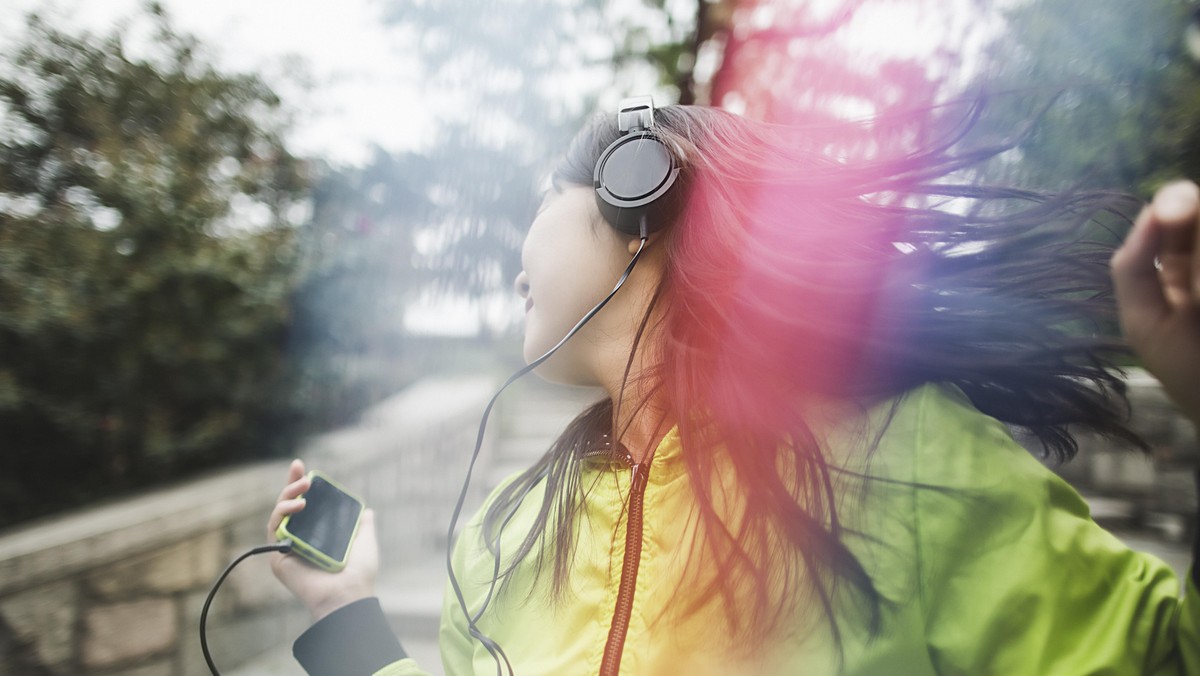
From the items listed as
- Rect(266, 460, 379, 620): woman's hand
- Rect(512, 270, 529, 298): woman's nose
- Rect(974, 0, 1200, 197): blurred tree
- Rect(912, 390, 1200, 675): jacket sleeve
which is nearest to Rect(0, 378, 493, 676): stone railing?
Rect(266, 460, 379, 620): woman's hand

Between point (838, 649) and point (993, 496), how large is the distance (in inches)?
11.6

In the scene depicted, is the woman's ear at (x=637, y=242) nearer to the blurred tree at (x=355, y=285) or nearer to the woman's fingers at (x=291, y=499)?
the woman's fingers at (x=291, y=499)

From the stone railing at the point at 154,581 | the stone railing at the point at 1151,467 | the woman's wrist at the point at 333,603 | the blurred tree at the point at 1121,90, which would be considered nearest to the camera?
the woman's wrist at the point at 333,603

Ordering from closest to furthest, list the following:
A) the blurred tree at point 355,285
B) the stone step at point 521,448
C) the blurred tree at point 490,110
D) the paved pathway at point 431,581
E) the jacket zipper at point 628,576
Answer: the jacket zipper at point 628,576 < the paved pathway at point 431,581 < the blurred tree at point 355,285 < the blurred tree at point 490,110 < the stone step at point 521,448

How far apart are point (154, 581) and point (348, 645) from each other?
2.01 meters

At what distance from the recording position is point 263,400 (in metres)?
3.39

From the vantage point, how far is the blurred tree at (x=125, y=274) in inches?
106

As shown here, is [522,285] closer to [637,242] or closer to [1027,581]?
[637,242]

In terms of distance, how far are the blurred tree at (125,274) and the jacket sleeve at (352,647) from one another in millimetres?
2332

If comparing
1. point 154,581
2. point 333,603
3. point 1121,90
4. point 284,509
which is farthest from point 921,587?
point 154,581

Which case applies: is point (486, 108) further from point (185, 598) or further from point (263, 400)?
point (185, 598)

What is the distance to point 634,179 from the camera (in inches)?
42.9

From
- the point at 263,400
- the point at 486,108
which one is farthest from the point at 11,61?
the point at 486,108

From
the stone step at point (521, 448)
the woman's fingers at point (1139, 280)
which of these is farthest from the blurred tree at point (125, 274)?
the woman's fingers at point (1139, 280)
